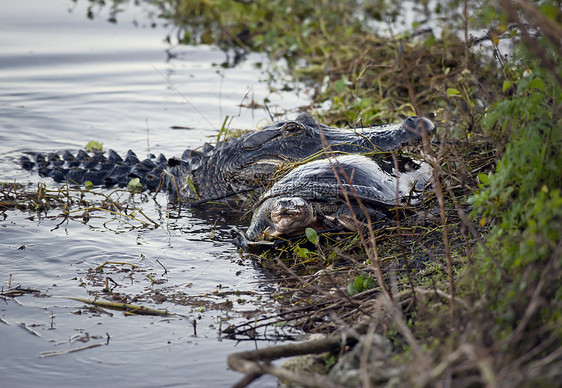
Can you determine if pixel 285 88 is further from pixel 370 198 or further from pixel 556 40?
pixel 556 40

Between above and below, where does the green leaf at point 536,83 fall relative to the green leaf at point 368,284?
above

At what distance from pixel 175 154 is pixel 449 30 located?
5045mm

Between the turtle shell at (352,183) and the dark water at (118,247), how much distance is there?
0.62m

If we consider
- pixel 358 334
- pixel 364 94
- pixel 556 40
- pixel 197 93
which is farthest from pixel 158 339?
pixel 197 93

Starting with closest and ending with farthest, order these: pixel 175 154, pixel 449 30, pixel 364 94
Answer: pixel 175 154
pixel 364 94
pixel 449 30

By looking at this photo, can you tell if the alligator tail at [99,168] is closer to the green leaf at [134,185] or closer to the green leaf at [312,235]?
the green leaf at [134,185]

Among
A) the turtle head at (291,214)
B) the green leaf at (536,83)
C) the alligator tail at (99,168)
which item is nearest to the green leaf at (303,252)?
the turtle head at (291,214)

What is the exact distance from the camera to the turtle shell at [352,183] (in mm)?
4582

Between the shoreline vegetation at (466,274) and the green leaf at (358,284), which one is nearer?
the shoreline vegetation at (466,274)

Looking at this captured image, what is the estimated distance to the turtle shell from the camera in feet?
15.0

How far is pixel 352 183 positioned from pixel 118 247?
174 centimetres

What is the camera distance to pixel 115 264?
14.9 ft

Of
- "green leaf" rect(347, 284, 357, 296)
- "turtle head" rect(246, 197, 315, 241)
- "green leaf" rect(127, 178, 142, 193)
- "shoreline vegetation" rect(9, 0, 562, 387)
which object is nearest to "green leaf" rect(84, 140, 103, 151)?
"green leaf" rect(127, 178, 142, 193)

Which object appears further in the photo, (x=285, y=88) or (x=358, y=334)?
(x=285, y=88)
